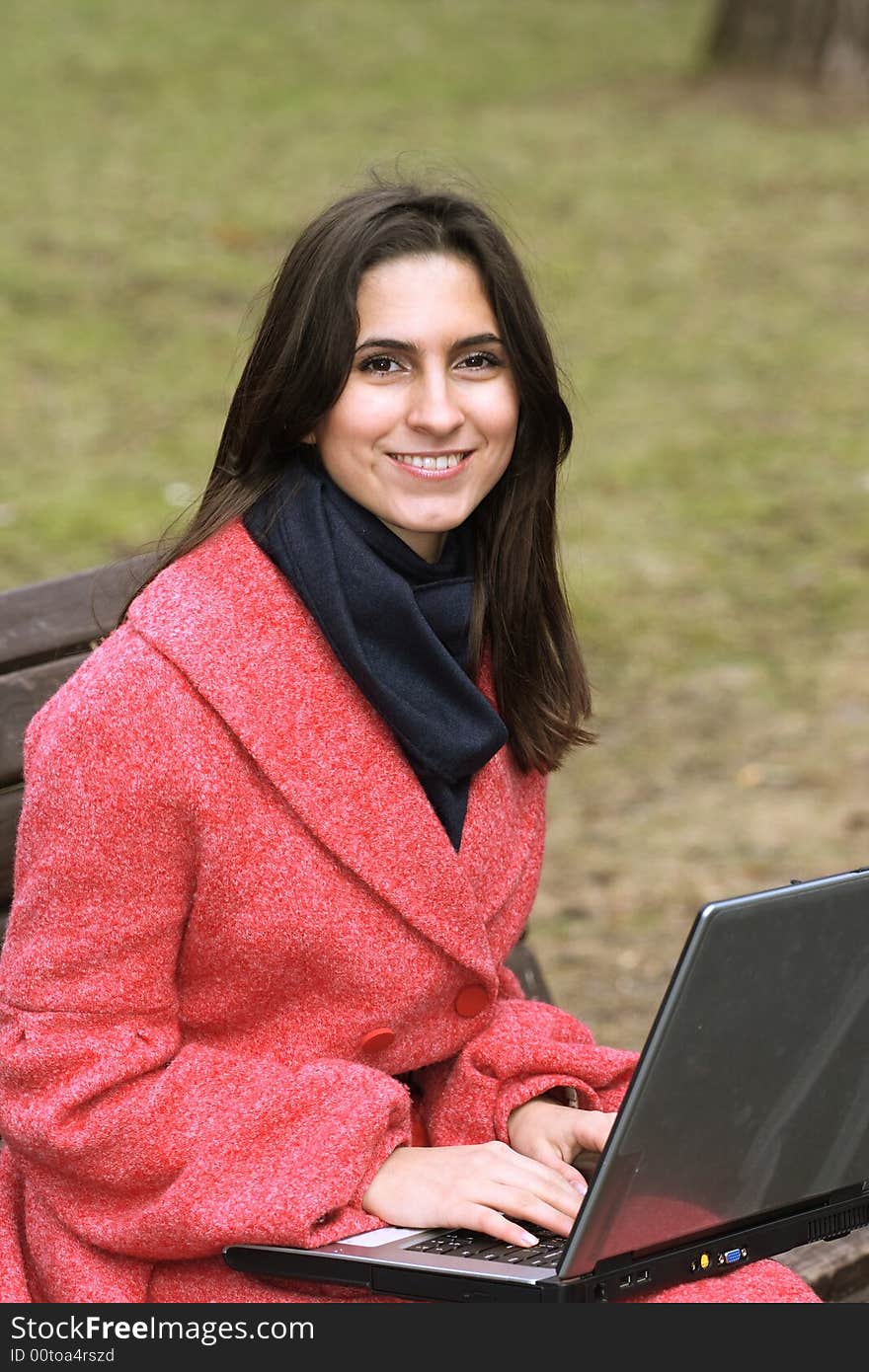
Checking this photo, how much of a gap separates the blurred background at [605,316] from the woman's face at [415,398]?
421 millimetres

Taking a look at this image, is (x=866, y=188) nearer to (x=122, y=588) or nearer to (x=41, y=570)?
(x=41, y=570)

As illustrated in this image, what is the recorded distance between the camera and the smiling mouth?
93.7 inches

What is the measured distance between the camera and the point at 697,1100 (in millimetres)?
1940

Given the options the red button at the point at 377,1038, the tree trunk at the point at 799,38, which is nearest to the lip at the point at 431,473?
the red button at the point at 377,1038

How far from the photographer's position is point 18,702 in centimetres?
282

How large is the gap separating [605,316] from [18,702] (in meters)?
6.65

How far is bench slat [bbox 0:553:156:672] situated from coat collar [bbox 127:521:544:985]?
19.5 inches

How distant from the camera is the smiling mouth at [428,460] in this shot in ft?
7.80

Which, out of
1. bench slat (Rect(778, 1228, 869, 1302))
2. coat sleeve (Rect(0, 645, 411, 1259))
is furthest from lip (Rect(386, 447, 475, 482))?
bench slat (Rect(778, 1228, 869, 1302))

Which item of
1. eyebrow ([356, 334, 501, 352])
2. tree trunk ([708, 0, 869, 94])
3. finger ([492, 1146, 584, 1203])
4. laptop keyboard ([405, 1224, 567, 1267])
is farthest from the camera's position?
tree trunk ([708, 0, 869, 94])

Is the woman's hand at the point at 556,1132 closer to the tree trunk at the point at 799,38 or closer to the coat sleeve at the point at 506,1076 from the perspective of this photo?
the coat sleeve at the point at 506,1076

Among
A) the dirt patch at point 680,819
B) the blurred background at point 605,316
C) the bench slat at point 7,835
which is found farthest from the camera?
the blurred background at point 605,316

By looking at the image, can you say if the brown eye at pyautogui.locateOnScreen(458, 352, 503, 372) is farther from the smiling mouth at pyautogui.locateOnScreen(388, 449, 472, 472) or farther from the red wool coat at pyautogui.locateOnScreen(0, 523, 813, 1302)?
the red wool coat at pyautogui.locateOnScreen(0, 523, 813, 1302)

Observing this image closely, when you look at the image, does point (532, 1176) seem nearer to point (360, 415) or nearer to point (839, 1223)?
point (839, 1223)
